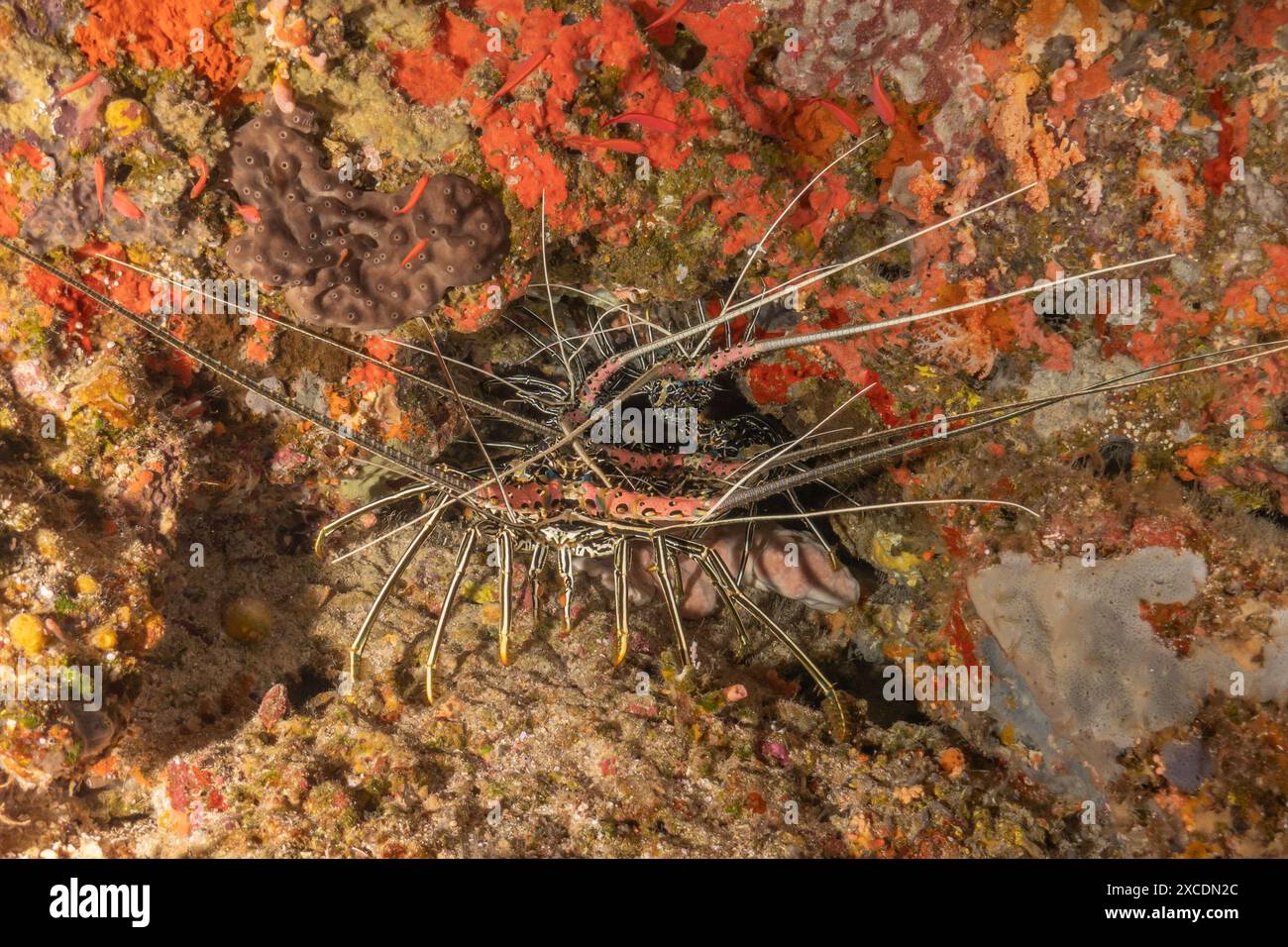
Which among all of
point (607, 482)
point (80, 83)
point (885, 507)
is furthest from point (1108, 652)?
point (80, 83)

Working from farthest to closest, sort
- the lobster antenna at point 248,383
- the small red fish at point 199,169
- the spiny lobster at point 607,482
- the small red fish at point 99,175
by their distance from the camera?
the spiny lobster at point 607,482, the small red fish at point 199,169, the small red fish at point 99,175, the lobster antenna at point 248,383

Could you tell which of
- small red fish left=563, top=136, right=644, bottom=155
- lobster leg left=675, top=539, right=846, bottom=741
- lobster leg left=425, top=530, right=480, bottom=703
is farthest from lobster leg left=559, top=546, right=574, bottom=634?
small red fish left=563, top=136, right=644, bottom=155
